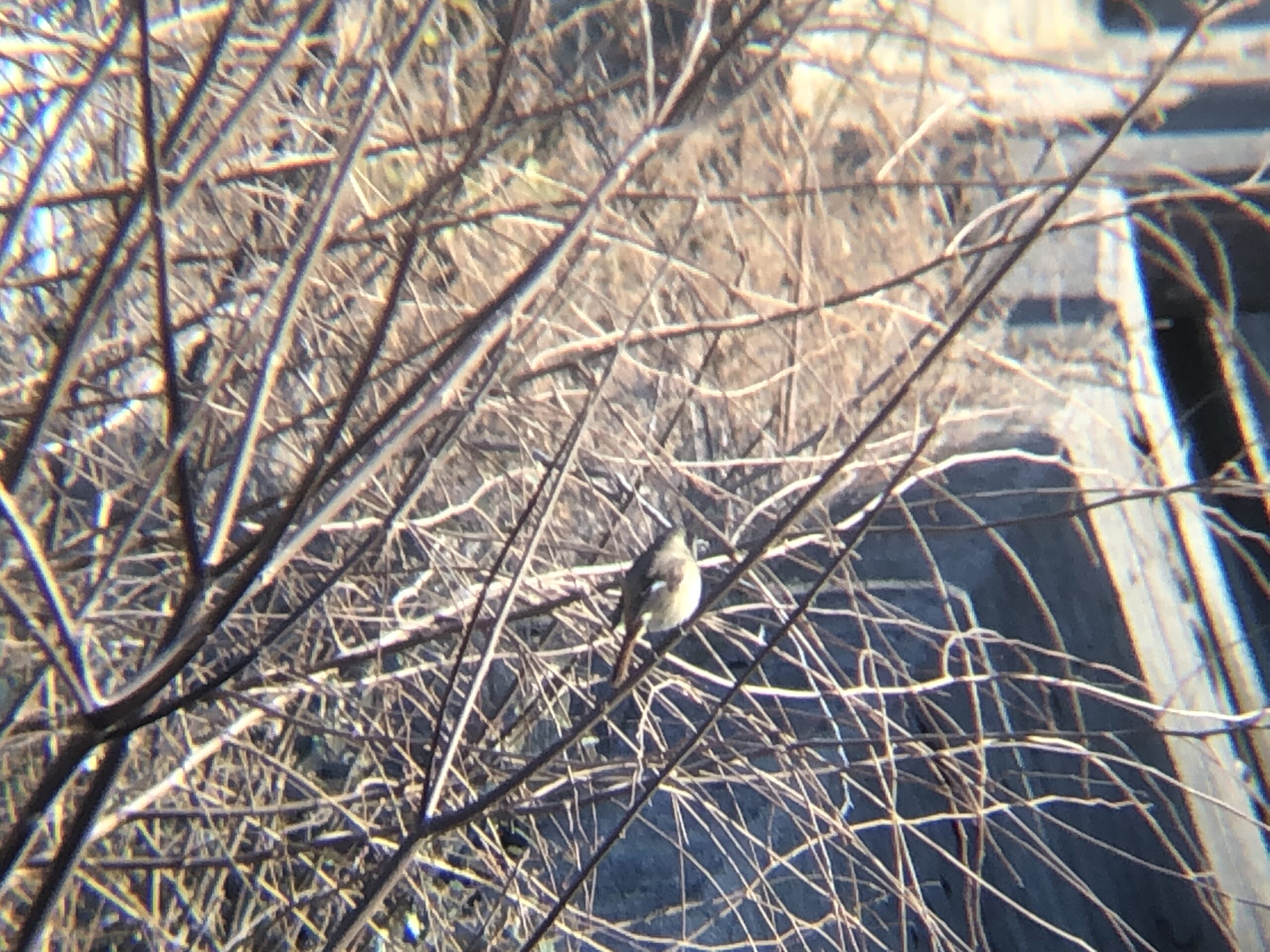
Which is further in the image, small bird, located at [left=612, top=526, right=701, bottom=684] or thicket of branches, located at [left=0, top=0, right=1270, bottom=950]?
small bird, located at [left=612, top=526, right=701, bottom=684]

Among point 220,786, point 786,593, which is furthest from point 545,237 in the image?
point 220,786

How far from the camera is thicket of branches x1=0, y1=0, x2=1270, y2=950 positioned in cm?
178

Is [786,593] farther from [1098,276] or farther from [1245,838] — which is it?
[1098,276]

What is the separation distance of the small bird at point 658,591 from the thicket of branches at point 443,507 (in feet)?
0.49

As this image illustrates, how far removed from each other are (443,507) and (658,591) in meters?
1.05

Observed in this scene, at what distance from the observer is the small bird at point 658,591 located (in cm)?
323

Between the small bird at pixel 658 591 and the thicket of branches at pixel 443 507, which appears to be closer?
the thicket of branches at pixel 443 507

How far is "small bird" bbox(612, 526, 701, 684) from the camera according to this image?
3227 millimetres

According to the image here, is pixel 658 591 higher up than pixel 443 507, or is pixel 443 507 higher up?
pixel 443 507

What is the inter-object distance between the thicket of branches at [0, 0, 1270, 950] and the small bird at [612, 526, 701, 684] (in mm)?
149

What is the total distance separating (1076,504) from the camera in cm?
418

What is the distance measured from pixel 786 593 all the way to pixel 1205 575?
2046mm

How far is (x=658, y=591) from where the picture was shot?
3229 millimetres

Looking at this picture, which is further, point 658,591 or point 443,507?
point 443,507
